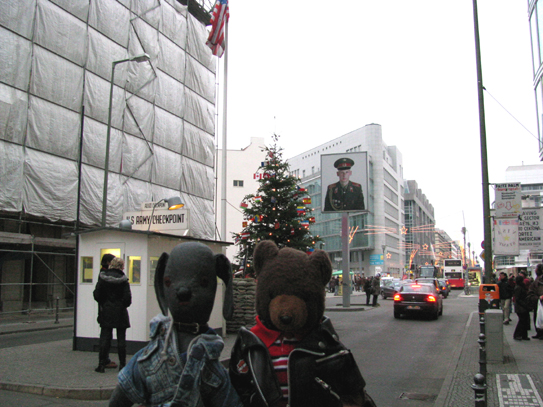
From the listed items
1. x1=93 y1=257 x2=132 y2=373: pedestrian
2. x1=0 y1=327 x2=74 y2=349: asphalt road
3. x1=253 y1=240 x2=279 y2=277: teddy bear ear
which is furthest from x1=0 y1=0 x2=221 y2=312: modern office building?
x1=253 y1=240 x2=279 y2=277: teddy bear ear

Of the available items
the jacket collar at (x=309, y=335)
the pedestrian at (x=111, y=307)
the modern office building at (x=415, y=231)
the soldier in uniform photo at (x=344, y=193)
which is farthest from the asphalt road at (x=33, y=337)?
the modern office building at (x=415, y=231)

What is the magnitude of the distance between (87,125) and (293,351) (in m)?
21.4

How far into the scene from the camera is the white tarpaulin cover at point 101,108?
18844 millimetres

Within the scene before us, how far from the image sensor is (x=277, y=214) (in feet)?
58.7

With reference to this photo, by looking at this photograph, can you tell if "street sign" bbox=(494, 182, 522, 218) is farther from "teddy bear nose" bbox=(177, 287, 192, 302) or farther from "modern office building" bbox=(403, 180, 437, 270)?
"modern office building" bbox=(403, 180, 437, 270)

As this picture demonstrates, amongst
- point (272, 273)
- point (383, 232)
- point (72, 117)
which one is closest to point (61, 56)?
point (72, 117)

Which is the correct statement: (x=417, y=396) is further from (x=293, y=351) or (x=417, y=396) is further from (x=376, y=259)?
(x=376, y=259)

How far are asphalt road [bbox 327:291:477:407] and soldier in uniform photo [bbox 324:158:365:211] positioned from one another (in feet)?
25.1

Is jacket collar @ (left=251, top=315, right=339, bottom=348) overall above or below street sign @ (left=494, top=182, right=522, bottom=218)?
below

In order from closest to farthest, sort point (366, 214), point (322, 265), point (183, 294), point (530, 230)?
point (183, 294)
point (322, 265)
point (530, 230)
point (366, 214)

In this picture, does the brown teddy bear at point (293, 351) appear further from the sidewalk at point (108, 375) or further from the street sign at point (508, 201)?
the street sign at point (508, 201)

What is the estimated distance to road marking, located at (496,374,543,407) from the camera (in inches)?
269

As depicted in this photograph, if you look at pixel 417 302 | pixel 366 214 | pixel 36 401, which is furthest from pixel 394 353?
pixel 366 214

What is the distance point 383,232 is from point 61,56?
68.3 m
